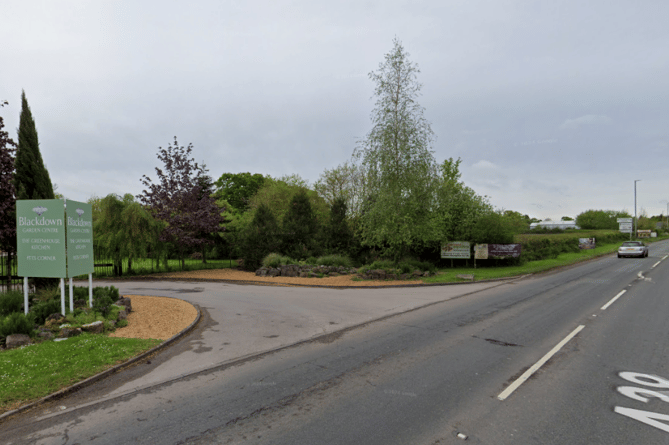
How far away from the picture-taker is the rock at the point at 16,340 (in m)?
6.85

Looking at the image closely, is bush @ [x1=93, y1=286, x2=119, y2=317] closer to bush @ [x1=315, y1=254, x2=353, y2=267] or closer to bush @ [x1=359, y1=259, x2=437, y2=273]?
bush @ [x1=359, y1=259, x2=437, y2=273]

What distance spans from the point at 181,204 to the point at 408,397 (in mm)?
23659

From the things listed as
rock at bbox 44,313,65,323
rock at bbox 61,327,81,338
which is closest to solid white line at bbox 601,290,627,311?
rock at bbox 61,327,81,338

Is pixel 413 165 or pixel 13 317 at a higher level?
pixel 413 165

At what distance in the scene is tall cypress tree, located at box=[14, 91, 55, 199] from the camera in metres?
11.6

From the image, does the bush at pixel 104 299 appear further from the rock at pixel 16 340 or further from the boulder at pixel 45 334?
the rock at pixel 16 340

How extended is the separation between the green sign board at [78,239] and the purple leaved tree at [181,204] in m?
13.8

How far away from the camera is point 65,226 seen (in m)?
8.91

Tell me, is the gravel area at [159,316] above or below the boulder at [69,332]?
below

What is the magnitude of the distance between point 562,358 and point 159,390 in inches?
260

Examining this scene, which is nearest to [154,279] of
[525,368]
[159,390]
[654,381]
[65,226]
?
[65,226]

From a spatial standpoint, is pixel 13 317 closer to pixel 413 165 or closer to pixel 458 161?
pixel 413 165

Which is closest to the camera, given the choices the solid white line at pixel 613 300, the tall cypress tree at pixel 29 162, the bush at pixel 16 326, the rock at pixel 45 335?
the bush at pixel 16 326

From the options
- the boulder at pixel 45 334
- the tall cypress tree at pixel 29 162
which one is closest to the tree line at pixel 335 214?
the tall cypress tree at pixel 29 162
